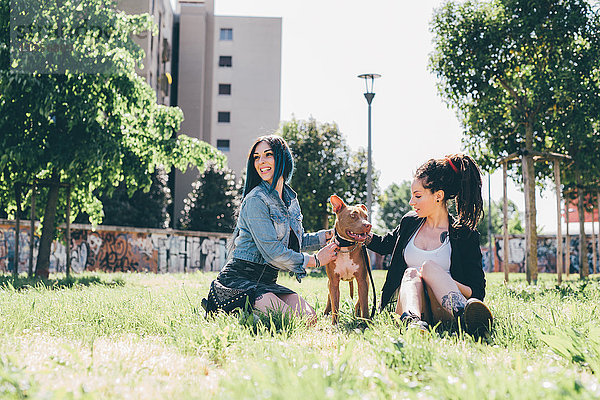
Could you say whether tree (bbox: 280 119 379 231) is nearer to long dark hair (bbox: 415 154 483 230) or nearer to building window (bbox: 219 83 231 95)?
long dark hair (bbox: 415 154 483 230)

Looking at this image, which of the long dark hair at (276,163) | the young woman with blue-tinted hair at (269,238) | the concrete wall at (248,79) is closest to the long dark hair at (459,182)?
the young woman with blue-tinted hair at (269,238)

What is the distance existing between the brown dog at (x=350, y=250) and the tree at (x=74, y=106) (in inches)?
360

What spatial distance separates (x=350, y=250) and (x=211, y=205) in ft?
103

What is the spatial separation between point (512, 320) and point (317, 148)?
77.4 ft

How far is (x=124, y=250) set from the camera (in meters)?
24.9

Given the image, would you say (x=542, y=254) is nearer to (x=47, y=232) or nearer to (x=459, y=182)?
(x=47, y=232)

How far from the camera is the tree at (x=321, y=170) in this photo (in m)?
26.1

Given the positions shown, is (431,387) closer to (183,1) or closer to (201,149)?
(201,149)

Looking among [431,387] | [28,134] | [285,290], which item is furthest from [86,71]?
[431,387]

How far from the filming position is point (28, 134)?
12.5 m

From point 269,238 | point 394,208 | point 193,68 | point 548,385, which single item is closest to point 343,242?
point 269,238

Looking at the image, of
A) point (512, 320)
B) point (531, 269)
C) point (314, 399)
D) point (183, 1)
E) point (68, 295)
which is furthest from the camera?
point (183, 1)

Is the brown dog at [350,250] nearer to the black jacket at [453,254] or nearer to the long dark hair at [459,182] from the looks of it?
the black jacket at [453,254]

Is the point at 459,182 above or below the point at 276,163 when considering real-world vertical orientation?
below
